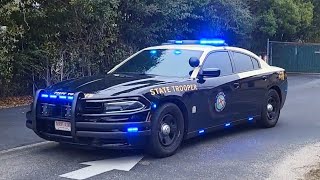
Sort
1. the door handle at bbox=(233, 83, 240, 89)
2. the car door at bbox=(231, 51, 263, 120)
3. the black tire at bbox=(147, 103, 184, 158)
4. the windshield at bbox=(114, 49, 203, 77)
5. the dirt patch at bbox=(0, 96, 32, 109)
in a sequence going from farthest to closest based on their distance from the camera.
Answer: the dirt patch at bbox=(0, 96, 32, 109) → the car door at bbox=(231, 51, 263, 120) → the door handle at bbox=(233, 83, 240, 89) → the windshield at bbox=(114, 49, 203, 77) → the black tire at bbox=(147, 103, 184, 158)

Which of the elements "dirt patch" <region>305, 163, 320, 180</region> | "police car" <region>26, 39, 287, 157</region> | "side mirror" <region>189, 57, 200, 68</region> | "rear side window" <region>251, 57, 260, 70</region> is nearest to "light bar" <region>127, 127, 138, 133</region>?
"police car" <region>26, 39, 287, 157</region>

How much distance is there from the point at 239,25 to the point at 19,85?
1070 centimetres

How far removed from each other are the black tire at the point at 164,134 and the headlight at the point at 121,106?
301 millimetres

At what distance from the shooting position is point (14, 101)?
1251 cm

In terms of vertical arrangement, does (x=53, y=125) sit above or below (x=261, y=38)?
below

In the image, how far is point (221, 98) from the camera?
7.92 metres

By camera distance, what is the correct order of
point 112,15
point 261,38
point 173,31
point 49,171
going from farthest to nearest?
1. point 261,38
2. point 173,31
3. point 112,15
4. point 49,171

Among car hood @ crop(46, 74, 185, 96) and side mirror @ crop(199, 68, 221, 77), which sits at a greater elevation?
side mirror @ crop(199, 68, 221, 77)

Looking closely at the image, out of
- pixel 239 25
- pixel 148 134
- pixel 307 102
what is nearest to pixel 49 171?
pixel 148 134

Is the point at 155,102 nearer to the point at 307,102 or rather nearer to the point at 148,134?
the point at 148,134

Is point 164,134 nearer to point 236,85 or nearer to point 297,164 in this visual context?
point 297,164

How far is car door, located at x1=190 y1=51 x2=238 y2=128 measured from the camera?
296 inches

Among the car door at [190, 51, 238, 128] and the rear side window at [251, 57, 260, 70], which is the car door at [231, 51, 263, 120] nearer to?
the rear side window at [251, 57, 260, 70]

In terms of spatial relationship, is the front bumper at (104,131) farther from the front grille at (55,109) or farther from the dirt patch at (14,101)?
the dirt patch at (14,101)
